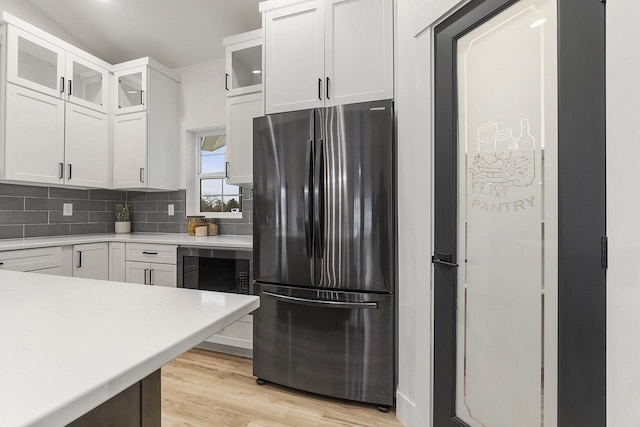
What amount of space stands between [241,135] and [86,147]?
1633 millimetres

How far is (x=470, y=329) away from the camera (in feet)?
4.59

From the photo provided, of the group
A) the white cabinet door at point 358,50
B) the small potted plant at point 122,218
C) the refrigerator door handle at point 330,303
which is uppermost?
the white cabinet door at point 358,50

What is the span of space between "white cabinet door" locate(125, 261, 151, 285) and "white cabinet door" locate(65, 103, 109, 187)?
1.00 metres

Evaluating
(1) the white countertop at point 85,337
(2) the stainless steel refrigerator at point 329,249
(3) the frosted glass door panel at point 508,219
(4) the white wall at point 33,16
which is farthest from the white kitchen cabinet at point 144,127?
(3) the frosted glass door panel at point 508,219

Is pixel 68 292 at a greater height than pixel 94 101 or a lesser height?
lesser

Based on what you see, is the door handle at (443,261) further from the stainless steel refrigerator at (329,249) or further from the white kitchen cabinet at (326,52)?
the white kitchen cabinet at (326,52)

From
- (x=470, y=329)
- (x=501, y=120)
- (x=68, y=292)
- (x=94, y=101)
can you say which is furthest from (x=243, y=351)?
(x=94, y=101)

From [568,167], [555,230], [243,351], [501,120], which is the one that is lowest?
[243,351]

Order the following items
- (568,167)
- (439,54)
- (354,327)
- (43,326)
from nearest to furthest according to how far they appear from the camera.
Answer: (43,326) → (568,167) → (439,54) → (354,327)

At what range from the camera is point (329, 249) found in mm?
1872

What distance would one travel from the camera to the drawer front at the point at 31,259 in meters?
2.19

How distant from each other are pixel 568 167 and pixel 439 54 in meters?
0.85

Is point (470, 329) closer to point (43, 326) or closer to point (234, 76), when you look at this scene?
point (43, 326)

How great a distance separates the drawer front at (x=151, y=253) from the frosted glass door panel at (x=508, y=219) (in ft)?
7.29
